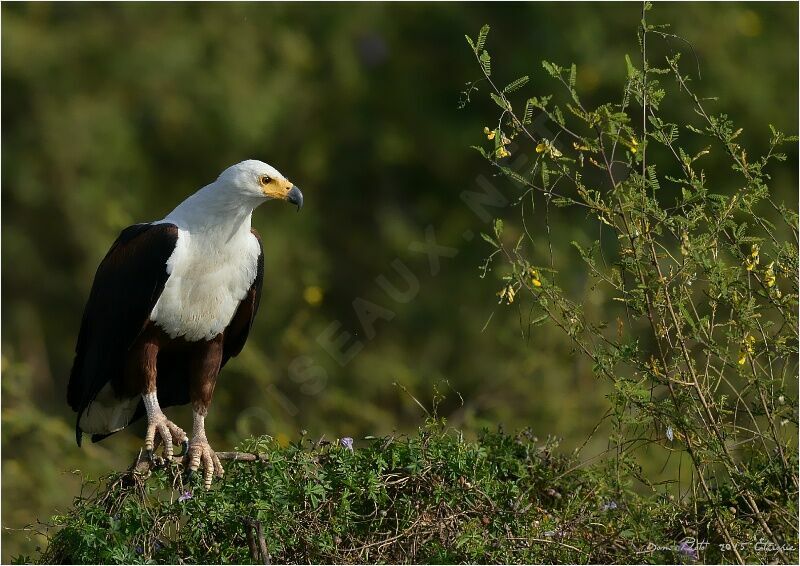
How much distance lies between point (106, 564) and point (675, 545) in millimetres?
1650

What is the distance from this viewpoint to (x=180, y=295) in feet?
16.5

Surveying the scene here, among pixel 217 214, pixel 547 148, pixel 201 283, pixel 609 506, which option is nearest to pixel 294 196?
pixel 217 214

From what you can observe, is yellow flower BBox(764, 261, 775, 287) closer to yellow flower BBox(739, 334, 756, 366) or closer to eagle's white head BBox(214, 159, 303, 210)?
yellow flower BBox(739, 334, 756, 366)

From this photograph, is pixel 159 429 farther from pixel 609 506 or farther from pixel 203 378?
pixel 609 506

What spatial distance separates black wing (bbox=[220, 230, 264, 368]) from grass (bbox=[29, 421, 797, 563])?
120cm

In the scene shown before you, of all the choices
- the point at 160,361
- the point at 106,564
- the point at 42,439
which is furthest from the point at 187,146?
the point at 106,564

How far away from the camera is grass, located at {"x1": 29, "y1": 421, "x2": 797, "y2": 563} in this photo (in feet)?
12.6

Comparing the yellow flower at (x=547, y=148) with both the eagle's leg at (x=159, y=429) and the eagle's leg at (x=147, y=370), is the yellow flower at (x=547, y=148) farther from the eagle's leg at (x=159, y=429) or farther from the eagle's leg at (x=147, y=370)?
the eagle's leg at (x=147, y=370)

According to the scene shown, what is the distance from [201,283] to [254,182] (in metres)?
0.43

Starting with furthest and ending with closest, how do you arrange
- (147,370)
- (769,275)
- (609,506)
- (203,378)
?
1. (203,378)
2. (147,370)
3. (609,506)
4. (769,275)

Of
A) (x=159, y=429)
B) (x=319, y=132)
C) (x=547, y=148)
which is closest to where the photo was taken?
(x=547, y=148)

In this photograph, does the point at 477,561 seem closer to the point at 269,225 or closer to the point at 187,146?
the point at 269,225

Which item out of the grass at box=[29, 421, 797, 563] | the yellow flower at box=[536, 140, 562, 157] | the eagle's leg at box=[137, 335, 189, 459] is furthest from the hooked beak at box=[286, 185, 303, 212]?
the yellow flower at box=[536, 140, 562, 157]

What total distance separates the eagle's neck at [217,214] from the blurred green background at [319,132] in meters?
5.43
